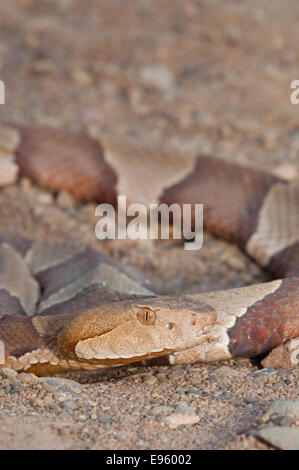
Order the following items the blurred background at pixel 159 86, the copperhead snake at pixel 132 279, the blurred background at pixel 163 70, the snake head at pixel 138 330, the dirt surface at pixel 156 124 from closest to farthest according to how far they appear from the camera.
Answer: the dirt surface at pixel 156 124, the snake head at pixel 138 330, the copperhead snake at pixel 132 279, the blurred background at pixel 159 86, the blurred background at pixel 163 70

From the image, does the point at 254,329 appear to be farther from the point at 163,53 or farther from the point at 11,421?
the point at 163,53

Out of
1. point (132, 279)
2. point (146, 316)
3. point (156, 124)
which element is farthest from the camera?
point (156, 124)

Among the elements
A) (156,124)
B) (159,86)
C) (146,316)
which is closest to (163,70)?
(159,86)

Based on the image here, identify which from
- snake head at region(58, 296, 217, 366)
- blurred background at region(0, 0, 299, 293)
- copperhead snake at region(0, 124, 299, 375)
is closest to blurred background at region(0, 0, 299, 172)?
blurred background at region(0, 0, 299, 293)

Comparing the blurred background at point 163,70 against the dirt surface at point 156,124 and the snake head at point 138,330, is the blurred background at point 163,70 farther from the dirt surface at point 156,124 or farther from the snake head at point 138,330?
the snake head at point 138,330

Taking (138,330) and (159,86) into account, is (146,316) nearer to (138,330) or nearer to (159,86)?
(138,330)

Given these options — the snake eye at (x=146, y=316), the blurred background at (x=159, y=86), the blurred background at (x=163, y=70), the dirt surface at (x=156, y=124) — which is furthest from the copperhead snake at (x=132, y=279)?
the blurred background at (x=163, y=70)
